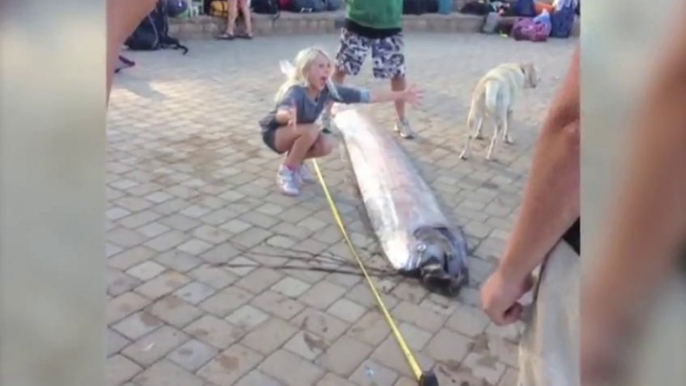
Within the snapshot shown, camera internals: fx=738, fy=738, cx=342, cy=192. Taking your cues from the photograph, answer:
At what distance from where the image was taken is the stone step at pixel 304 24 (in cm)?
1006

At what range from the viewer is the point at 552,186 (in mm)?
1172

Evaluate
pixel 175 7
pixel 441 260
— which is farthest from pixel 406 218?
pixel 175 7

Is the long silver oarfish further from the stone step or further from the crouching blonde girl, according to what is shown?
the stone step

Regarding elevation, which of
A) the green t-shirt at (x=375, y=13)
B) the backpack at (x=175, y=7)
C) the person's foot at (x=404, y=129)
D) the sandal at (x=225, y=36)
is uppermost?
the backpack at (x=175, y=7)

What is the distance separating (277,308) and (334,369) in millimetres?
469

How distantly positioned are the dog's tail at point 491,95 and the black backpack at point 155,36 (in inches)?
192

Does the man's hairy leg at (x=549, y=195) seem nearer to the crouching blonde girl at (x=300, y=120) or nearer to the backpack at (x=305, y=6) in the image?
the crouching blonde girl at (x=300, y=120)

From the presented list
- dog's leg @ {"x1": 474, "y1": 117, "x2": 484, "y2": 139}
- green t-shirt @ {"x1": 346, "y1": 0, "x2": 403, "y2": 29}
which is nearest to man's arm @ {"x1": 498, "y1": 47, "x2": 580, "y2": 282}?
dog's leg @ {"x1": 474, "y1": 117, "x2": 484, "y2": 139}

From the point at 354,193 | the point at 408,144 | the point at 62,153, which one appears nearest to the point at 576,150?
the point at 62,153

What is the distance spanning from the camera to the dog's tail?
4.95 m

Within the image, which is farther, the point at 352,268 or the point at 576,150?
the point at 352,268

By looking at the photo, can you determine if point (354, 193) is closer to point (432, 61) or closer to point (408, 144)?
point (408, 144)

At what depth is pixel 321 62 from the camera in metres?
4.12

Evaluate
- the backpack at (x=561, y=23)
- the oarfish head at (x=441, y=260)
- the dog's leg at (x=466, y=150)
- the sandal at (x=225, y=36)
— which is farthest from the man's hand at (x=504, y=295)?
the backpack at (x=561, y=23)
